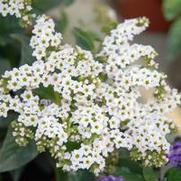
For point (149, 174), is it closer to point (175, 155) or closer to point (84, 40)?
point (175, 155)

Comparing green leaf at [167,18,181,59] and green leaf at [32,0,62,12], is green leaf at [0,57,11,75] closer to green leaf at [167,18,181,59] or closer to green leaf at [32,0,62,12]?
green leaf at [32,0,62,12]

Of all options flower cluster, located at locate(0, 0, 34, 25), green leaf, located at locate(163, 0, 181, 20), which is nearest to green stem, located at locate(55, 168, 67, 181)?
flower cluster, located at locate(0, 0, 34, 25)

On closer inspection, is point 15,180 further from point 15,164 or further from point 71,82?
point 71,82

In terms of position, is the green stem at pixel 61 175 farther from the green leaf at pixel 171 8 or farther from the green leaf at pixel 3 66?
the green leaf at pixel 171 8

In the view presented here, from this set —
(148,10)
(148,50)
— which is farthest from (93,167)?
(148,10)

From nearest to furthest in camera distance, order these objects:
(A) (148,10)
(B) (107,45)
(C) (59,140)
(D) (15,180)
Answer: (C) (59,140), (B) (107,45), (D) (15,180), (A) (148,10)
